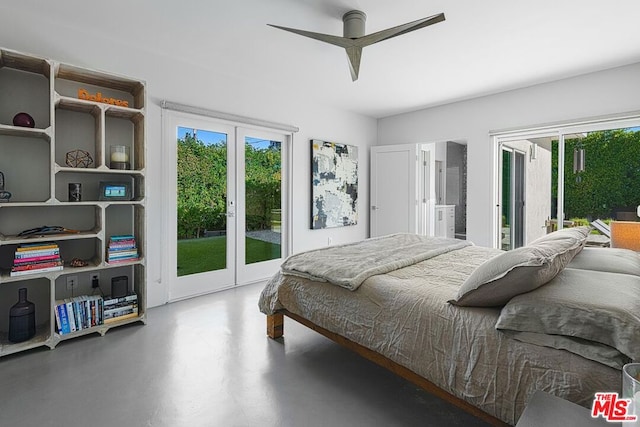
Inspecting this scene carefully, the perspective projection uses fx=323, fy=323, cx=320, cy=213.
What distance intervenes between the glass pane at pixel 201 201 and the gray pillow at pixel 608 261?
339 centimetres

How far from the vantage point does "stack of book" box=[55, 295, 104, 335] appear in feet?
8.29

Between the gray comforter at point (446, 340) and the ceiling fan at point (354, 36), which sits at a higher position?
the ceiling fan at point (354, 36)

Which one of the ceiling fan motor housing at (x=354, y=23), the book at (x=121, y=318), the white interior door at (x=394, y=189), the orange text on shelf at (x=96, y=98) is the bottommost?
the book at (x=121, y=318)

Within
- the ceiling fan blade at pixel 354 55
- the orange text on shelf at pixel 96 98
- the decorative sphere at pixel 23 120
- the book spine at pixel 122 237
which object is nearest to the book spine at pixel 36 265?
the book spine at pixel 122 237

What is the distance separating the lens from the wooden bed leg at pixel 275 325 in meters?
2.62

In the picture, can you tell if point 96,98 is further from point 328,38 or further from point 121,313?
point 328,38

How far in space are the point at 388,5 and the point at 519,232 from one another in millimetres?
3795

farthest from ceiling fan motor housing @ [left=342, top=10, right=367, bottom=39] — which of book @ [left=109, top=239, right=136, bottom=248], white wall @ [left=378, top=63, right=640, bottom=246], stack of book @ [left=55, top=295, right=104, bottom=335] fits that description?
stack of book @ [left=55, top=295, right=104, bottom=335]

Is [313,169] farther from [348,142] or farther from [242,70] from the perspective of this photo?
[242,70]

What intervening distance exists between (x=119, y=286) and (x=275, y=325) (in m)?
1.49

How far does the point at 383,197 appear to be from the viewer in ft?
18.3

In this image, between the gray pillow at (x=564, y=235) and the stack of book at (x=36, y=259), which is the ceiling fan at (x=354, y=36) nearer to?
the gray pillow at (x=564, y=235)

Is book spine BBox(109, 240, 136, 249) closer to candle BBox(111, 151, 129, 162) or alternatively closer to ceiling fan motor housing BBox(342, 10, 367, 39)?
candle BBox(111, 151, 129, 162)

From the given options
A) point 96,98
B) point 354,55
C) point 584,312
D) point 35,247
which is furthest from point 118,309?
point 584,312
